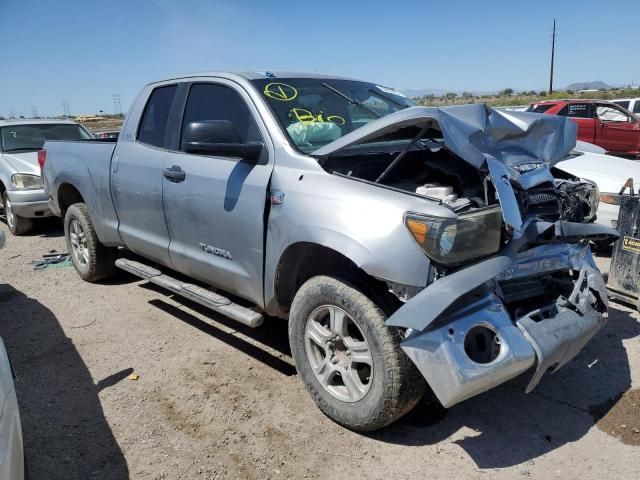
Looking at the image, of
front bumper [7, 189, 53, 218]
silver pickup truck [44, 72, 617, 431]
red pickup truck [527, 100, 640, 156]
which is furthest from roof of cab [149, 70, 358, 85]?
red pickup truck [527, 100, 640, 156]

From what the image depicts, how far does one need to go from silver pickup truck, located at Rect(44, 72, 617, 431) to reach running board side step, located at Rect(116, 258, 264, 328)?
0.05 ft

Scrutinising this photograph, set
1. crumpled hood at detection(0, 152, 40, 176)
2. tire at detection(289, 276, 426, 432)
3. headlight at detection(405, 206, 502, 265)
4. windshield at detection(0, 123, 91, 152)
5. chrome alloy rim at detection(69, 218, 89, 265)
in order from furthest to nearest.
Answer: windshield at detection(0, 123, 91, 152) < crumpled hood at detection(0, 152, 40, 176) < chrome alloy rim at detection(69, 218, 89, 265) < tire at detection(289, 276, 426, 432) < headlight at detection(405, 206, 502, 265)

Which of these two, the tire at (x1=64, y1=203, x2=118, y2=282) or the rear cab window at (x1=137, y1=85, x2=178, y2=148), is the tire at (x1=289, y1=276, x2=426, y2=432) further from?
the tire at (x1=64, y1=203, x2=118, y2=282)

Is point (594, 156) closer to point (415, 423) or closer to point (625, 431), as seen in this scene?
point (625, 431)

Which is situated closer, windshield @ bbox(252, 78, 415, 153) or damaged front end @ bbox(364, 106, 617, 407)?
damaged front end @ bbox(364, 106, 617, 407)

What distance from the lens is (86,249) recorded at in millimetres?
5574

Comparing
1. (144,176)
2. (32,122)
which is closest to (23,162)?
(32,122)

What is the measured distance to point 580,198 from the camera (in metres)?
3.49

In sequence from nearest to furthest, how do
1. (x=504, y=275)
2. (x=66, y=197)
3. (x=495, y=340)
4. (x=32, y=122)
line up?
(x=495, y=340), (x=504, y=275), (x=66, y=197), (x=32, y=122)

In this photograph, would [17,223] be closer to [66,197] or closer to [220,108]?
[66,197]

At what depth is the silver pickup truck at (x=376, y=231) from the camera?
248 cm

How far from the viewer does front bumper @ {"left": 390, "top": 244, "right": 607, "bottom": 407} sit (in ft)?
7.70

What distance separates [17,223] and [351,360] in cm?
724

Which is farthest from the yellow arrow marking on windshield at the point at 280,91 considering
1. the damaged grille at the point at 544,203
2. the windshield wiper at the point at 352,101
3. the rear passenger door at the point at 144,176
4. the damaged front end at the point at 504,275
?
the damaged grille at the point at 544,203
